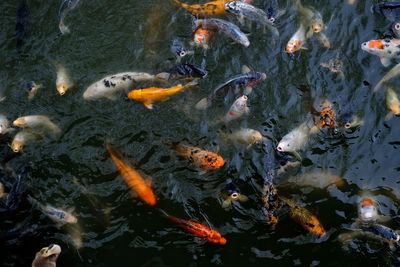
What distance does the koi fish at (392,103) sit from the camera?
7082 millimetres

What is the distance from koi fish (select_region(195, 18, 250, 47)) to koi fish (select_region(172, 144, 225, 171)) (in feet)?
6.05

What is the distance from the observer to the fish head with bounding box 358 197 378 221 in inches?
252

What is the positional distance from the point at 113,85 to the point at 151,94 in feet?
2.23

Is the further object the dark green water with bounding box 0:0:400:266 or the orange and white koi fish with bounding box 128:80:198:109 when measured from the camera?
the orange and white koi fish with bounding box 128:80:198:109

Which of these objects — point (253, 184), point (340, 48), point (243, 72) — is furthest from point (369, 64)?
point (253, 184)

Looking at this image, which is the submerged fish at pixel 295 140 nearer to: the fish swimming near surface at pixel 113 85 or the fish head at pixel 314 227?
the fish head at pixel 314 227

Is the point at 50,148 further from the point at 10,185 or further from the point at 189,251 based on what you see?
the point at 189,251

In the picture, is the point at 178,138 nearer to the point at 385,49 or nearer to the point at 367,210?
the point at 367,210

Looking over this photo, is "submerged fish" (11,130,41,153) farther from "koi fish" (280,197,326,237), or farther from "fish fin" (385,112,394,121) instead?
"fish fin" (385,112,394,121)

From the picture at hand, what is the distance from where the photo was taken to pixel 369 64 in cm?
754

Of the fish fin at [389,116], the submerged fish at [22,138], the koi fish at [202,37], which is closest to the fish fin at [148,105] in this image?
the koi fish at [202,37]

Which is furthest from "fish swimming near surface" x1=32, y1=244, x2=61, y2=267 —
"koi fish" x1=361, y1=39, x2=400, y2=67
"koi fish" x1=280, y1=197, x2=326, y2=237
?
"koi fish" x1=361, y1=39, x2=400, y2=67

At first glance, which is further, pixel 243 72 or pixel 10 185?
pixel 243 72

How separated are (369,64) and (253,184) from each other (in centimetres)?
260
